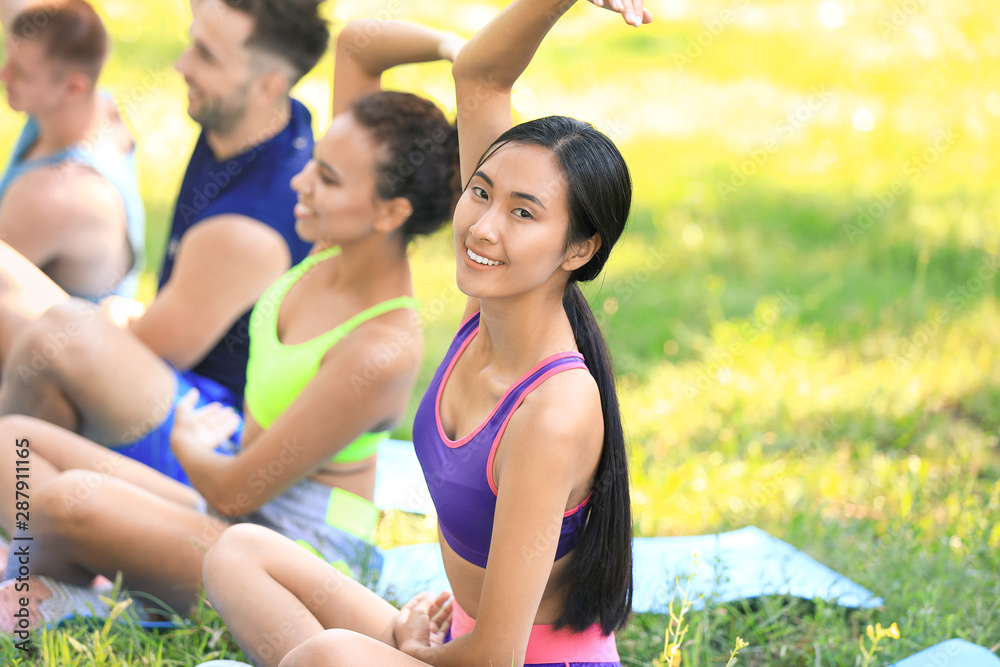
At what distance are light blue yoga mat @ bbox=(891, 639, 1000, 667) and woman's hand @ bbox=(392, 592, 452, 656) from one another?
3.56ft

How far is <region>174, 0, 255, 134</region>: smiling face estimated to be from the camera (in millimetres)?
3213

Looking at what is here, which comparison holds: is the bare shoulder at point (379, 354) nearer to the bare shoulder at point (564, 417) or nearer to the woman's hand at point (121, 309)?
the bare shoulder at point (564, 417)

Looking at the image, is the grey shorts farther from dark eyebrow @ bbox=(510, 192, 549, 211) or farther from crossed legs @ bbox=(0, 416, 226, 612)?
dark eyebrow @ bbox=(510, 192, 549, 211)

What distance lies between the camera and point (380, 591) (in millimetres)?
2588

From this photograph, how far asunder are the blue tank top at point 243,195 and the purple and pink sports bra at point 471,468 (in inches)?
53.2

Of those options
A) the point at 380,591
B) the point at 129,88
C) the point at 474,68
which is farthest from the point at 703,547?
the point at 129,88

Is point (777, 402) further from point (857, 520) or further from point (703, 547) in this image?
point (703, 547)

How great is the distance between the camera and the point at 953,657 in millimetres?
2291

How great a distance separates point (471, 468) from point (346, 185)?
1018 millimetres

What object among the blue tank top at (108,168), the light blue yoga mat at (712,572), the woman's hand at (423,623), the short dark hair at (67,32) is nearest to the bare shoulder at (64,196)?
the blue tank top at (108,168)

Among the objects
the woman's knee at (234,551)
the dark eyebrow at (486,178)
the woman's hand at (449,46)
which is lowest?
the woman's knee at (234,551)

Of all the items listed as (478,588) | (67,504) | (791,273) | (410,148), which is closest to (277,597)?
(478,588)

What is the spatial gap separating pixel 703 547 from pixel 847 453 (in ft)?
3.32

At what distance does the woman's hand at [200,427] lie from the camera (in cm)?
253
